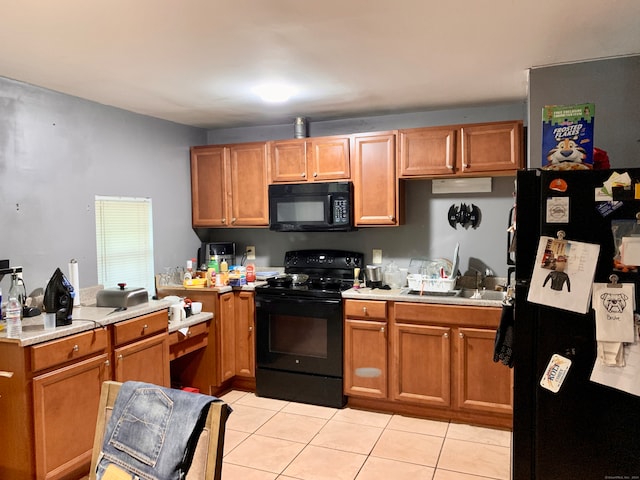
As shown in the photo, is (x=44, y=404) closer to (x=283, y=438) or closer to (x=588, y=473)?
(x=283, y=438)

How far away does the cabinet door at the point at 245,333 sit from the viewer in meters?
3.91

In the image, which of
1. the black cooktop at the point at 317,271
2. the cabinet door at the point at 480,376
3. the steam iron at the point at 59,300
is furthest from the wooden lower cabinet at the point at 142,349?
the cabinet door at the point at 480,376

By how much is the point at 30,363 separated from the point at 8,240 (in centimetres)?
90

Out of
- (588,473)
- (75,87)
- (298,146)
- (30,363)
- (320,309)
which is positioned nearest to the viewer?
(588,473)

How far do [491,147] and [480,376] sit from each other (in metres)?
1.64

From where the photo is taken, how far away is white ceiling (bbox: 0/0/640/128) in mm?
1946

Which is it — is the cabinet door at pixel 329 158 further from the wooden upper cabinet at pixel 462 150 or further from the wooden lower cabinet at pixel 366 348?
the wooden lower cabinet at pixel 366 348

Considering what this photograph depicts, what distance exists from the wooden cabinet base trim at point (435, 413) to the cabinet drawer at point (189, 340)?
4.17ft

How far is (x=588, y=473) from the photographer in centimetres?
188

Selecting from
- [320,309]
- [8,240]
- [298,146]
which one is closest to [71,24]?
[8,240]

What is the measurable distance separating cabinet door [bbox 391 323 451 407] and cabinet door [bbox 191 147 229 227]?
1.91 metres

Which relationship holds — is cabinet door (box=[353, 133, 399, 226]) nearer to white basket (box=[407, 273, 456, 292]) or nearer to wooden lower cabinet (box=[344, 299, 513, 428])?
white basket (box=[407, 273, 456, 292])

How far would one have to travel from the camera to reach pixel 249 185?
4148mm

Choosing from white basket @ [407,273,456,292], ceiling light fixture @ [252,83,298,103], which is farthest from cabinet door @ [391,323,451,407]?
ceiling light fixture @ [252,83,298,103]
